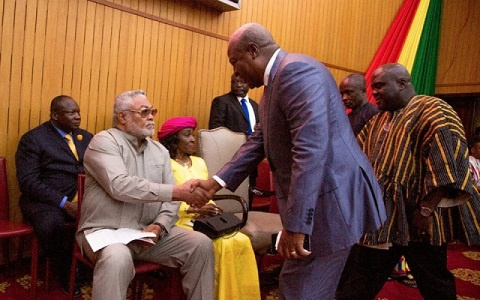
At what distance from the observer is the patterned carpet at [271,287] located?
290cm

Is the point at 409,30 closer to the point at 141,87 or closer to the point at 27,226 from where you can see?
the point at 141,87

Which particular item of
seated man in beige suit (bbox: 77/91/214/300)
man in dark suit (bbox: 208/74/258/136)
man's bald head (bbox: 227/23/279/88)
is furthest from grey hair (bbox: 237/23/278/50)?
man in dark suit (bbox: 208/74/258/136)

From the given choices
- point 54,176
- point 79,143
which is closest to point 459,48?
point 79,143

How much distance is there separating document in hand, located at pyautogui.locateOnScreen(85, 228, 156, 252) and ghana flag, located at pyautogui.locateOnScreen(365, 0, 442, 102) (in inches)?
166

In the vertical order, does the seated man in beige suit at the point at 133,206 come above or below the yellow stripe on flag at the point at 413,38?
below

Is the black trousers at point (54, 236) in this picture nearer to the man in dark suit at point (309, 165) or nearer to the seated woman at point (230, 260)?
the seated woman at point (230, 260)

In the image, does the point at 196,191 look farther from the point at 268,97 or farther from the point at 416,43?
the point at 416,43

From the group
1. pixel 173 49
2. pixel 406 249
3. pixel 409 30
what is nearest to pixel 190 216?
pixel 406 249

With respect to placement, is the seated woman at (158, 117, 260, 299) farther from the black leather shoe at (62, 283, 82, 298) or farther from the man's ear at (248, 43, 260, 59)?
the man's ear at (248, 43, 260, 59)

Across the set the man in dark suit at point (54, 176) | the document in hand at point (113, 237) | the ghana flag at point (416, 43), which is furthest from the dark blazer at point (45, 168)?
the ghana flag at point (416, 43)

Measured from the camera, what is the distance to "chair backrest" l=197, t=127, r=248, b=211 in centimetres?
340

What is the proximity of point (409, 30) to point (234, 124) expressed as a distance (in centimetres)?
315

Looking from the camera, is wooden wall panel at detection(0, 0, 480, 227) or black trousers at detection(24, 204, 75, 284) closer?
black trousers at detection(24, 204, 75, 284)

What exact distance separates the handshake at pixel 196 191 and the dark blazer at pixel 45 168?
115 cm
